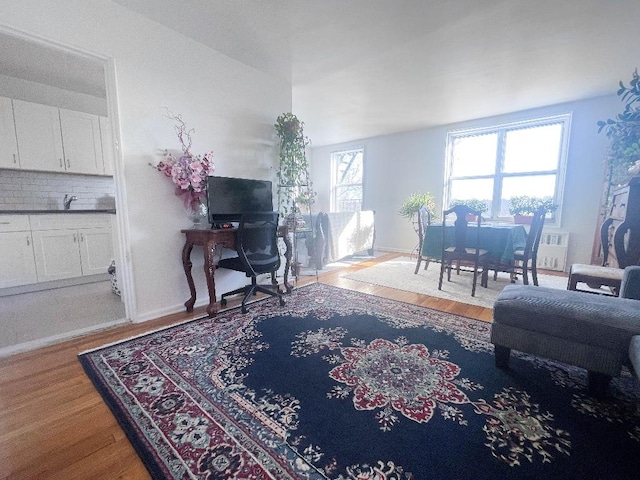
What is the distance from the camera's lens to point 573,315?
1.26m

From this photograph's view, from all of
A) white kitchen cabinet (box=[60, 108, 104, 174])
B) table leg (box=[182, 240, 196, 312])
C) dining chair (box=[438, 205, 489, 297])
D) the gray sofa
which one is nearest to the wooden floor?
table leg (box=[182, 240, 196, 312])

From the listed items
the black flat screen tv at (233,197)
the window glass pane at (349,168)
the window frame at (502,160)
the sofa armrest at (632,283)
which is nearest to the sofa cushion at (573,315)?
the sofa armrest at (632,283)

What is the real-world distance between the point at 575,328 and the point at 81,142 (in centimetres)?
521

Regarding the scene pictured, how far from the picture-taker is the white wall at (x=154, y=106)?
1852mm

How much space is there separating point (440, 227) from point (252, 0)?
294cm

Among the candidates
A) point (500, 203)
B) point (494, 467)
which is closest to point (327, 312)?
point (494, 467)

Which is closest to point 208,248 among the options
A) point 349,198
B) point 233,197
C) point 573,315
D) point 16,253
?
point 233,197

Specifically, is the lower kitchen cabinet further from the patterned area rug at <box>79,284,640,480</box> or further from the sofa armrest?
the sofa armrest

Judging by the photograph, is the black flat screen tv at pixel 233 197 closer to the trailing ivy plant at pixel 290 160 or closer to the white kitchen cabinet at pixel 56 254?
the trailing ivy plant at pixel 290 160

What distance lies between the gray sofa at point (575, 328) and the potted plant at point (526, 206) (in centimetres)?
287

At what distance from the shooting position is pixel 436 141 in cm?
515

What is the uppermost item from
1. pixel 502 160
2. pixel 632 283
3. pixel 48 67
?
pixel 48 67

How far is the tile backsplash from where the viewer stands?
3264mm

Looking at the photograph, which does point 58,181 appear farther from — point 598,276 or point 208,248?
point 598,276
